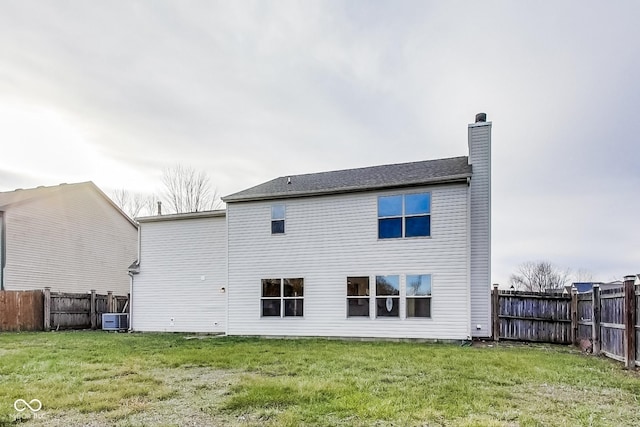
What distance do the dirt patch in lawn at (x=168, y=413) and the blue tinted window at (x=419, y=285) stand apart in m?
6.82

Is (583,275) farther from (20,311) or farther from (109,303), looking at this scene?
(20,311)

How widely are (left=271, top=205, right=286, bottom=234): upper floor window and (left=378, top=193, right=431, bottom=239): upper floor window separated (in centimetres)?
310

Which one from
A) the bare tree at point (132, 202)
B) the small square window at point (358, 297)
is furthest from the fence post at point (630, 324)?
the bare tree at point (132, 202)

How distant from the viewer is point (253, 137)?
15711 mm

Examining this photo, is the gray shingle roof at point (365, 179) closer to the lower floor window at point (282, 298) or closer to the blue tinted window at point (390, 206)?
the blue tinted window at point (390, 206)

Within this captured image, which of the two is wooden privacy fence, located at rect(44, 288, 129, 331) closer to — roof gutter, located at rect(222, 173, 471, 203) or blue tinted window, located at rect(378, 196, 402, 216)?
roof gutter, located at rect(222, 173, 471, 203)

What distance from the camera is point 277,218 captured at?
529 inches

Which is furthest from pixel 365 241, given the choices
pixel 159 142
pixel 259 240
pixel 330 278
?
pixel 159 142

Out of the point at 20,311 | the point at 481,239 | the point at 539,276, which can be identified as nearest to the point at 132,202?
the point at 20,311

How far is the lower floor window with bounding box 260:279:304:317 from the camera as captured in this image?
1294 cm

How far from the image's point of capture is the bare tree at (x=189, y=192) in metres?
28.7

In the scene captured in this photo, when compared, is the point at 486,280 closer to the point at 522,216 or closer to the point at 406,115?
the point at 406,115

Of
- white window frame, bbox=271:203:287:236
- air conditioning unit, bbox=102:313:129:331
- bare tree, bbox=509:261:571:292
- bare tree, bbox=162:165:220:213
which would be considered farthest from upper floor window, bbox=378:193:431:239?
bare tree, bbox=509:261:571:292

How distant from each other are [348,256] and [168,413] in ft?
27.4
